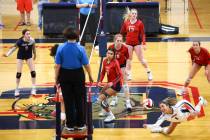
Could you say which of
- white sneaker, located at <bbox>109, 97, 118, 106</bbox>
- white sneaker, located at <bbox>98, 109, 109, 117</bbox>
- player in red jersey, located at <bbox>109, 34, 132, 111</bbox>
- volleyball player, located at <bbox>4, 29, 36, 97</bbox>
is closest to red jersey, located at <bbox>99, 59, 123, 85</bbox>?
player in red jersey, located at <bbox>109, 34, 132, 111</bbox>

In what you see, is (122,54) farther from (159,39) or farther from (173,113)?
(159,39)

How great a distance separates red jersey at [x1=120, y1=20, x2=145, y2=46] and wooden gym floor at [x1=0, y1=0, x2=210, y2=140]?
4.25 feet

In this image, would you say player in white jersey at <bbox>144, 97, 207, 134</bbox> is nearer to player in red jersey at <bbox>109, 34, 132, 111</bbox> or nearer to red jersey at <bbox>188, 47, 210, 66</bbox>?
player in red jersey at <bbox>109, 34, 132, 111</bbox>

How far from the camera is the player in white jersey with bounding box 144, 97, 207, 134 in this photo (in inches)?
452

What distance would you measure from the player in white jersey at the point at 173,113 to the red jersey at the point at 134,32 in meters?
3.58

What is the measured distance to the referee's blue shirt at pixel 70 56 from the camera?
32.6 ft

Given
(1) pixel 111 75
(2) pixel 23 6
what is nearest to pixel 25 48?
(1) pixel 111 75

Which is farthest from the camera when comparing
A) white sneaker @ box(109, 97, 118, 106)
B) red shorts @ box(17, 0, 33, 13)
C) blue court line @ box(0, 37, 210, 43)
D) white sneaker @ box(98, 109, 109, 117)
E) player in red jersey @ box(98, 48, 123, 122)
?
red shorts @ box(17, 0, 33, 13)

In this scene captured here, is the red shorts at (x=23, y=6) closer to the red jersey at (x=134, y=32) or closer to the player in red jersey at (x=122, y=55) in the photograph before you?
the red jersey at (x=134, y=32)

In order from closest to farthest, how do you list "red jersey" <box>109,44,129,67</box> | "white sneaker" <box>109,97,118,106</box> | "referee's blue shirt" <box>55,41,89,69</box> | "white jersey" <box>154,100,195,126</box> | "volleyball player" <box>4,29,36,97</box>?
"referee's blue shirt" <box>55,41,89,69</box>, "white jersey" <box>154,100,195,126</box>, "red jersey" <box>109,44,129,67</box>, "white sneaker" <box>109,97,118,106</box>, "volleyball player" <box>4,29,36,97</box>

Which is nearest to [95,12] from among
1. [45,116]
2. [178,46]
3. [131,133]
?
[178,46]

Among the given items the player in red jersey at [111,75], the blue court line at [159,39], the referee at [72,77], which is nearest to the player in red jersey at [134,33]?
the player in red jersey at [111,75]

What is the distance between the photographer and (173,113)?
11492 mm

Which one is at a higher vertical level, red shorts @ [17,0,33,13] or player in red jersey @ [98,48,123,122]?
red shorts @ [17,0,33,13]
